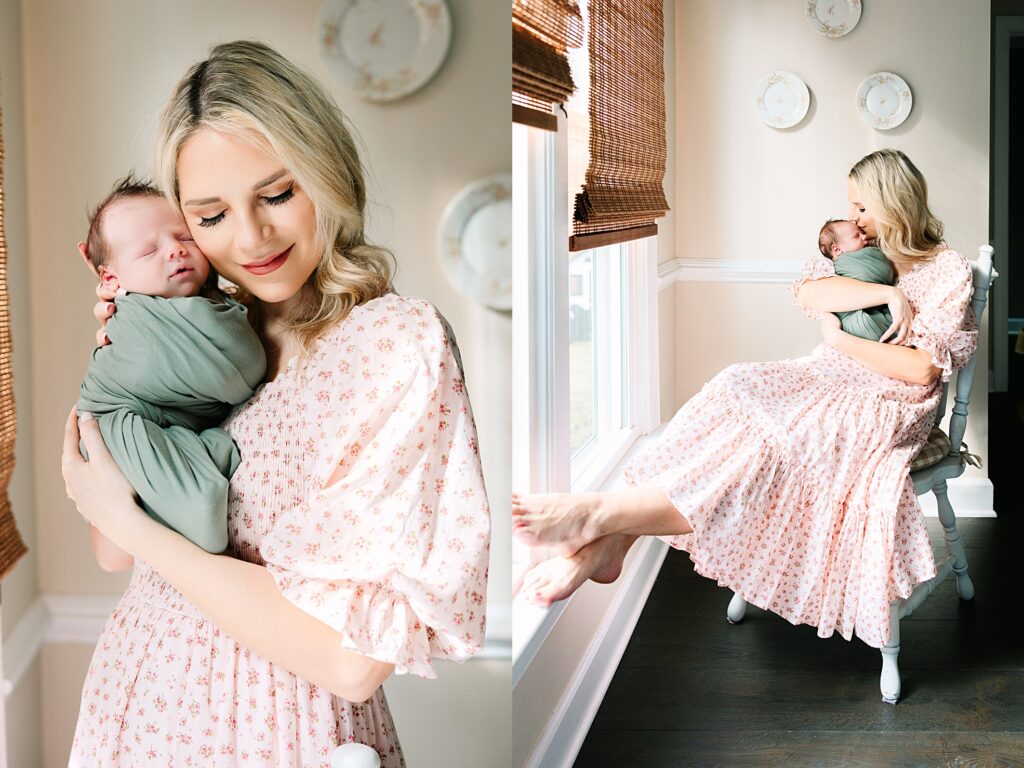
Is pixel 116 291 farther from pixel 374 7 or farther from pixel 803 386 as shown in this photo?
pixel 803 386

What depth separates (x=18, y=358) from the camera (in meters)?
0.88

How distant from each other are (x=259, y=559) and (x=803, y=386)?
2.36m

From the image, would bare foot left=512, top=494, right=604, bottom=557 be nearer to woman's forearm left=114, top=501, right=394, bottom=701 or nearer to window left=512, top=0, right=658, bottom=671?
window left=512, top=0, right=658, bottom=671

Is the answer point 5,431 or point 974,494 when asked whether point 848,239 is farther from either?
point 5,431

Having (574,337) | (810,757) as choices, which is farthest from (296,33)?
(574,337)

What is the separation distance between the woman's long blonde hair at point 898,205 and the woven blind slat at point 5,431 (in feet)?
10.1

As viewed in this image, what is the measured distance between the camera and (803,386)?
121 inches

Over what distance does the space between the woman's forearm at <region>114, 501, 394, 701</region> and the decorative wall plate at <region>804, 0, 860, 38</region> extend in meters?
3.95

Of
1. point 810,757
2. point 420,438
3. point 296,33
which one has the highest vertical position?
point 296,33

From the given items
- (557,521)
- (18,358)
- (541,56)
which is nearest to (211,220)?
(18,358)

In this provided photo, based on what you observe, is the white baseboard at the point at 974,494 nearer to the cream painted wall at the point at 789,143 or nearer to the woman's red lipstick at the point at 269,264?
the cream painted wall at the point at 789,143

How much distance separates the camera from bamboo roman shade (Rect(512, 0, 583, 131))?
5.79 ft

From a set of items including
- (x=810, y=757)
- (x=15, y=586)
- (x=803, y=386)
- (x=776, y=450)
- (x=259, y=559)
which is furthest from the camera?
(x=803, y=386)

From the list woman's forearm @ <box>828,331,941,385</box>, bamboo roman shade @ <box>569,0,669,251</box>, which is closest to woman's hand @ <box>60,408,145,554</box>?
bamboo roman shade @ <box>569,0,669,251</box>
